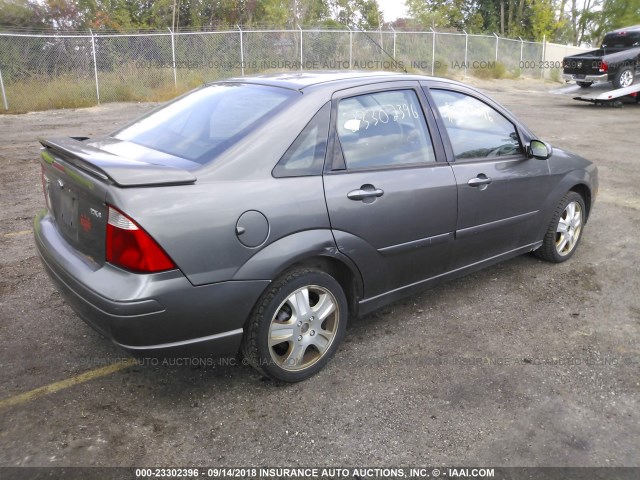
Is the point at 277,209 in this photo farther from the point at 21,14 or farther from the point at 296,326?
the point at 21,14

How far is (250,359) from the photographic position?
9.69ft

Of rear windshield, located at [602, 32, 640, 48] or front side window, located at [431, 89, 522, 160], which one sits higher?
rear windshield, located at [602, 32, 640, 48]

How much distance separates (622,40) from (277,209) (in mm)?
18029

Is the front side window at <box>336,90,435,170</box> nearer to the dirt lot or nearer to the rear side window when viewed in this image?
the rear side window

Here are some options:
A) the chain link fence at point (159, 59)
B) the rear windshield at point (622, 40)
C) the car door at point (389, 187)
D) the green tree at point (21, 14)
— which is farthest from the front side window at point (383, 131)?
the green tree at point (21, 14)

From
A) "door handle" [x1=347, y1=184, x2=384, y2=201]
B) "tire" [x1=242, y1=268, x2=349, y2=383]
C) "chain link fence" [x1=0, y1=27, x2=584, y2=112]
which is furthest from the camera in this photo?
"chain link fence" [x1=0, y1=27, x2=584, y2=112]

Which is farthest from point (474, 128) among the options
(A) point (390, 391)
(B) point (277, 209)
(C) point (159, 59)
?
(C) point (159, 59)

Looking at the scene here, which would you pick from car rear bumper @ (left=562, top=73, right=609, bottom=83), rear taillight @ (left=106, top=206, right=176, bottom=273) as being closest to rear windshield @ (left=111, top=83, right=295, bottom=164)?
rear taillight @ (left=106, top=206, right=176, bottom=273)

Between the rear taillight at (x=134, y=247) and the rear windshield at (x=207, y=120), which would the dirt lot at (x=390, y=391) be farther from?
the rear windshield at (x=207, y=120)

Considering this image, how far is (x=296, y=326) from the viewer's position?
9.95ft

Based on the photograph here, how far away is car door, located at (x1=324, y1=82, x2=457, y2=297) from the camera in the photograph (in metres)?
3.15

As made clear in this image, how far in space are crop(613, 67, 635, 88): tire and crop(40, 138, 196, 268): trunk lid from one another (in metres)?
17.2

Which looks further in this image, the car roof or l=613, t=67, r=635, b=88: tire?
l=613, t=67, r=635, b=88: tire

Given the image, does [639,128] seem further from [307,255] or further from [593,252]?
[307,255]
